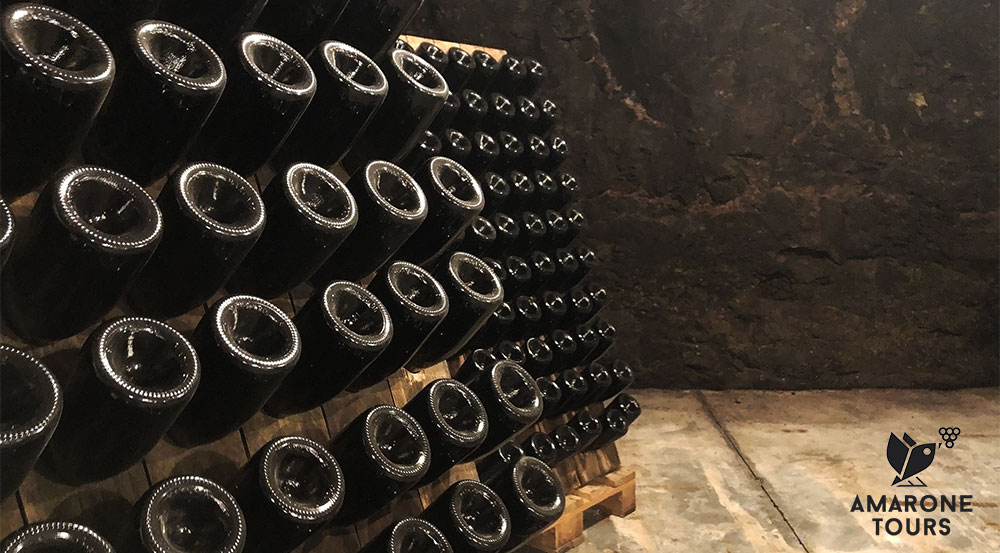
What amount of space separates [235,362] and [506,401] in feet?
2.03

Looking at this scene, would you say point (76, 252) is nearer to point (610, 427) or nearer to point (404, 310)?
point (404, 310)

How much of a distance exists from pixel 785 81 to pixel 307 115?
3.00m

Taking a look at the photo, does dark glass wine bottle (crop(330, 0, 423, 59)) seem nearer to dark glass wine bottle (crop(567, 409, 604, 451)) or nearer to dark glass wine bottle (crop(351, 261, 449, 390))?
dark glass wine bottle (crop(351, 261, 449, 390))

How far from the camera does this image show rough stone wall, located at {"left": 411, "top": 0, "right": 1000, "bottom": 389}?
3.56m

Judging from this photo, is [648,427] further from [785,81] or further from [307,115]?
[307,115]

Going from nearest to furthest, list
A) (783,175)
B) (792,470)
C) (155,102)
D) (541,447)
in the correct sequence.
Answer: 1. (155,102)
2. (541,447)
3. (792,470)
4. (783,175)

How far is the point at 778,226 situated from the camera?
3.77 meters

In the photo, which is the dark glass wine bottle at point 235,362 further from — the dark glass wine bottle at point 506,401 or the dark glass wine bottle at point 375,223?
the dark glass wine bottle at point 506,401

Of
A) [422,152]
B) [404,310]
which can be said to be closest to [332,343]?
[404,310]

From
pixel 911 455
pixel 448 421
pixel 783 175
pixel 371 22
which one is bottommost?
pixel 911 455

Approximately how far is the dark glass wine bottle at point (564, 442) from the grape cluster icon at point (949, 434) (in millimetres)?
1853

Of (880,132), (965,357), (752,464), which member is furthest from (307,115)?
(965,357)

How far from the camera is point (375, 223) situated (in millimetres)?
1195

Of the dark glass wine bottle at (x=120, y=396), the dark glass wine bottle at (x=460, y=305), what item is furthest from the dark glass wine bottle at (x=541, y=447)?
the dark glass wine bottle at (x=120, y=396)
